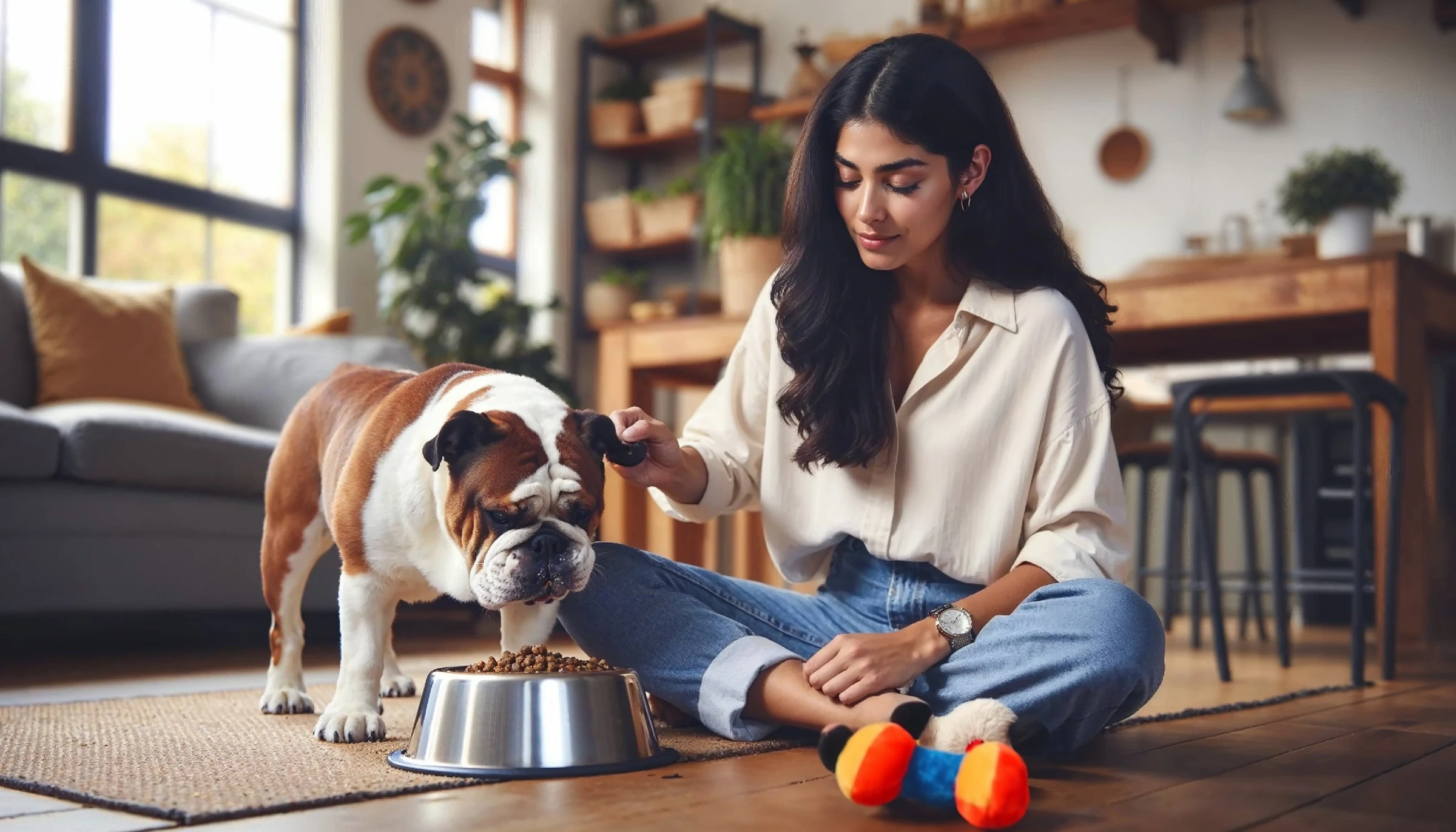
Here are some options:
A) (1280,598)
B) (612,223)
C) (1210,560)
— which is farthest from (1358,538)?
(612,223)

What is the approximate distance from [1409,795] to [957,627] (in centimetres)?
49

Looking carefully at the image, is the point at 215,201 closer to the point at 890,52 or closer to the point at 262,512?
the point at 262,512

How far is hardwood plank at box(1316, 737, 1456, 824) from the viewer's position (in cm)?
123

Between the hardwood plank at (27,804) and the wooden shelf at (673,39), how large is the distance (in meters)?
5.54

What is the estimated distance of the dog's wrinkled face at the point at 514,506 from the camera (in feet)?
4.79

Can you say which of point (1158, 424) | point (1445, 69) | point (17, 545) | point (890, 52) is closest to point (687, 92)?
point (1158, 424)

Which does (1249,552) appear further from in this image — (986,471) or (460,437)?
(460,437)

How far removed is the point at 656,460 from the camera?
1.71 metres

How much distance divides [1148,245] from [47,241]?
14.0 ft

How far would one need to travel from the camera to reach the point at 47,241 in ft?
14.8

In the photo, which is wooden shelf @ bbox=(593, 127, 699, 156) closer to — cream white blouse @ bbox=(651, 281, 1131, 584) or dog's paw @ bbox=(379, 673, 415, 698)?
dog's paw @ bbox=(379, 673, 415, 698)

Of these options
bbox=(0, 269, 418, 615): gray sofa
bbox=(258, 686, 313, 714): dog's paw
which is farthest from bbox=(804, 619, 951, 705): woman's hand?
bbox=(0, 269, 418, 615): gray sofa

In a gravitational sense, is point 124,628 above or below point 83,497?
below

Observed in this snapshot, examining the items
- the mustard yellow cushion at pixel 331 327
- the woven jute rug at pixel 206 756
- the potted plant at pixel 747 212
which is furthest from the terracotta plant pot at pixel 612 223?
the woven jute rug at pixel 206 756
